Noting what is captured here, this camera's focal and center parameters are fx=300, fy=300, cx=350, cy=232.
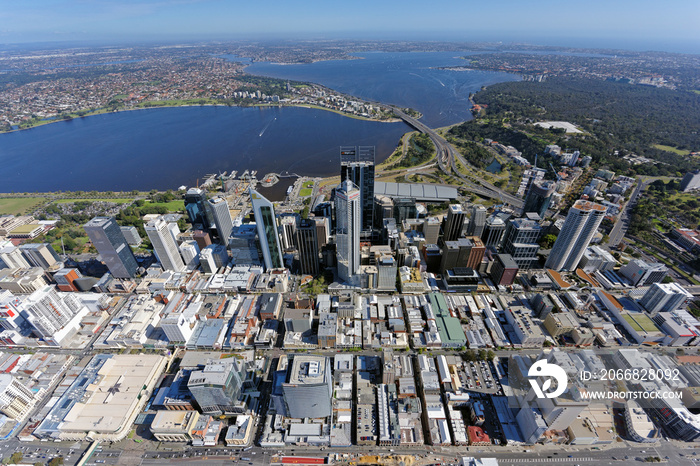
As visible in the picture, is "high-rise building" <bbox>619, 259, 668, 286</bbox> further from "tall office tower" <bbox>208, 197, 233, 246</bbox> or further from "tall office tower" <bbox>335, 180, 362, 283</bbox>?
"tall office tower" <bbox>208, 197, 233, 246</bbox>

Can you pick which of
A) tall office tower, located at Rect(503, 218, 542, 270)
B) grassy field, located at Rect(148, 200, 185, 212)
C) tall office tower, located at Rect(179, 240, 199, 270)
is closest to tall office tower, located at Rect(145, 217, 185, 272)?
tall office tower, located at Rect(179, 240, 199, 270)

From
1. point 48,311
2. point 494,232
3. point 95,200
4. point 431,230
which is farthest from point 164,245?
point 494,232

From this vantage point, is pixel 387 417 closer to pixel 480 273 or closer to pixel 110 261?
pixel 480 273

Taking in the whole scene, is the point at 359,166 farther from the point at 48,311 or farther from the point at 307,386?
the point at 48,311

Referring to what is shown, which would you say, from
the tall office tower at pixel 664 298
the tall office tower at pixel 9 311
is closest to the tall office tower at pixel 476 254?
the tall office tower at pixel 664 298

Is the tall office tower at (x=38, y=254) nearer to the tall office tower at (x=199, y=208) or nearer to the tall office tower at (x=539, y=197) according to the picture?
the tall office tower at (x=199, y=208)
